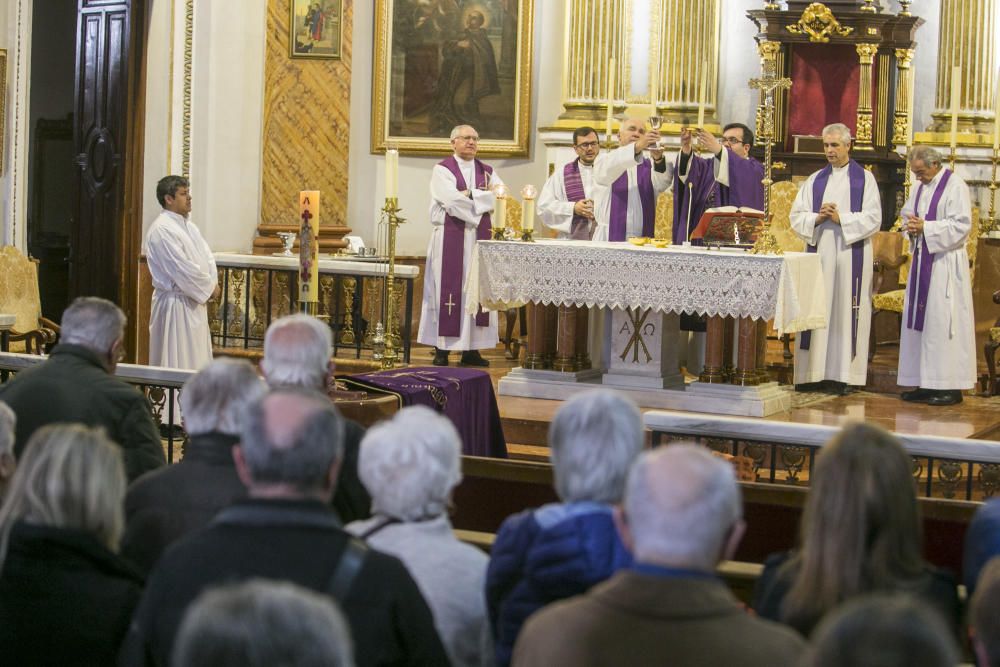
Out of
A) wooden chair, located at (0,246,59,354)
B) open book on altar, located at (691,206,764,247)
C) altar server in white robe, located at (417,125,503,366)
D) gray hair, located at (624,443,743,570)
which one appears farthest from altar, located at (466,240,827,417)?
gray hair, located at (624,443,743,570)

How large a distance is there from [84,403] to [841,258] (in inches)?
276

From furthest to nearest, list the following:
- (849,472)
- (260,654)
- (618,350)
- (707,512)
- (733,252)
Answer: (618,350) → (733,252) → (849,472) → (707,512) → (260,654)

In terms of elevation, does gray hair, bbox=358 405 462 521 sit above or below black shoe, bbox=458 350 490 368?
above

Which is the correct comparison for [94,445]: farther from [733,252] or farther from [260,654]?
[733,252]

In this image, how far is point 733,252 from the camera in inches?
364

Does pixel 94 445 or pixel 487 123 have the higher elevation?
pixel 487 123

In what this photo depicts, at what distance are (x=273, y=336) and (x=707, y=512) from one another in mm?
2117

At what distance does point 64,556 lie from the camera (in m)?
3.09

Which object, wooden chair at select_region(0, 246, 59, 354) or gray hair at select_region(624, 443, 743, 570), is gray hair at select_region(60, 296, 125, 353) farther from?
wooden chair at select_region(0, 246, 59, 354)

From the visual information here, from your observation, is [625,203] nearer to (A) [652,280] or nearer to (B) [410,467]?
(A) [652,280]

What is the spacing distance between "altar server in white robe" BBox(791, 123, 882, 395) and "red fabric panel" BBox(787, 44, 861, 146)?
2.84 m

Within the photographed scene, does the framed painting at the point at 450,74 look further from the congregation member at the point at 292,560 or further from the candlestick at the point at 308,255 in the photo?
the congregation member at the point at 292,560

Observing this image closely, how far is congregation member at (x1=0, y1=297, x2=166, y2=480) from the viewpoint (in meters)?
4.57

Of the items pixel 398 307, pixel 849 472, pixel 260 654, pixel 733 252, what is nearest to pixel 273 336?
pixel 849 472
